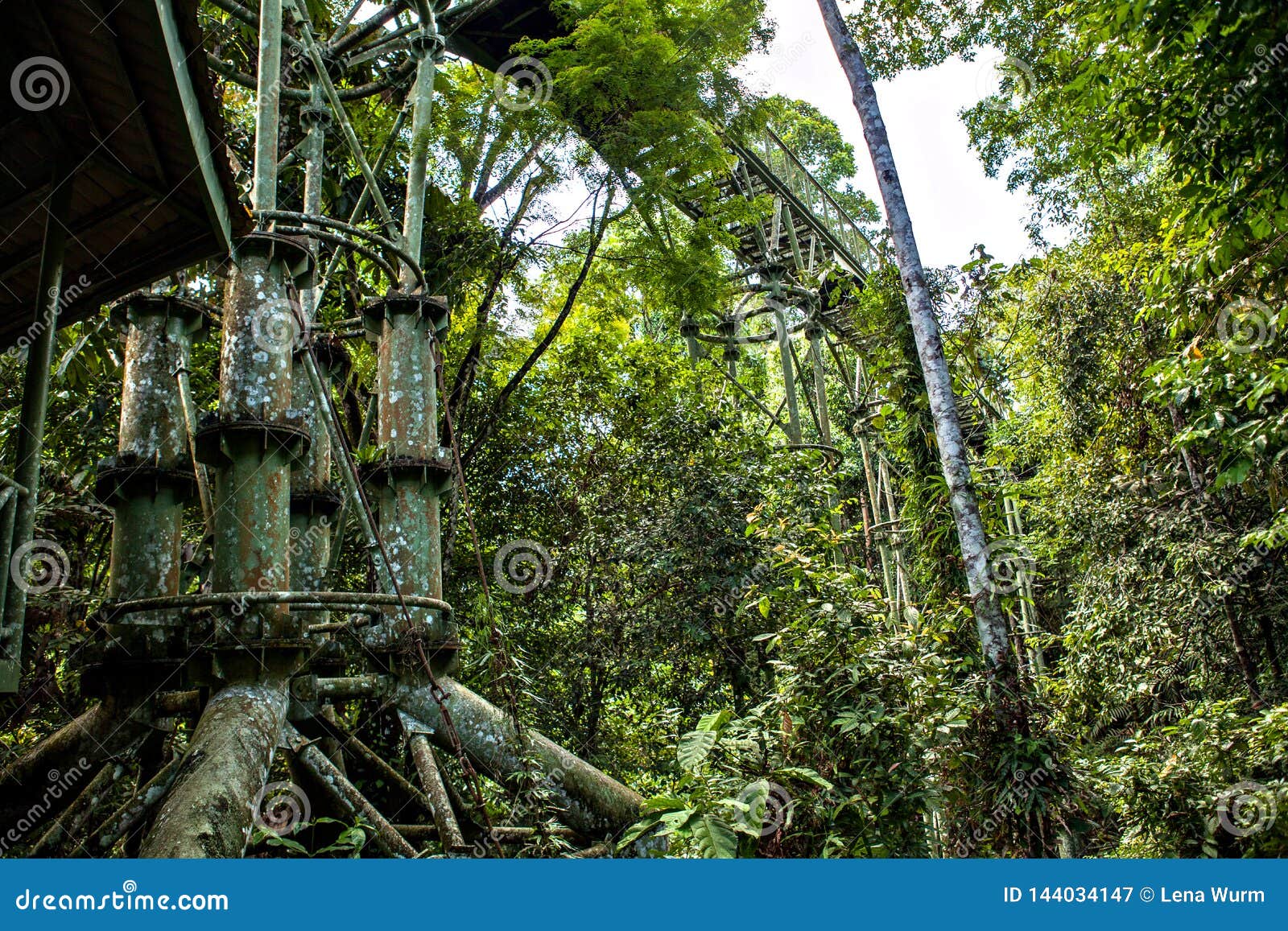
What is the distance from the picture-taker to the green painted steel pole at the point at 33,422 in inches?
152

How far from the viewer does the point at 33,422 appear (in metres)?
3.96

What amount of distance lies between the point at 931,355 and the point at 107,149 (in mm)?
5408

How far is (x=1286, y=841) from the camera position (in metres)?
5.25

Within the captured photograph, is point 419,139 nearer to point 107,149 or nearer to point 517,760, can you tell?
point 107,149

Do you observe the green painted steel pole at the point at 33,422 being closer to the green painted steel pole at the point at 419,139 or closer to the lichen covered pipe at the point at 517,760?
the lichen covered pipe at the point at 517,760

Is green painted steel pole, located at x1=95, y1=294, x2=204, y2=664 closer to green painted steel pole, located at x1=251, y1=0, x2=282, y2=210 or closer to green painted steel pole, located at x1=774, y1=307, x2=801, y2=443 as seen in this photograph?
green painted steel pole, located at x1=251, y1=0, x2=282, y2=210

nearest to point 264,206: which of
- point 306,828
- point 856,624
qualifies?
point 306,828

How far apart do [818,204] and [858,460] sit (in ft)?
24.0

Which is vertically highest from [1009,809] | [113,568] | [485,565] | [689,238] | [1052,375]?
[689,238]

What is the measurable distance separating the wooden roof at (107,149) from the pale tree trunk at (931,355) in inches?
186

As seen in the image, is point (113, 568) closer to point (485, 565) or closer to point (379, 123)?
point (485, 565)

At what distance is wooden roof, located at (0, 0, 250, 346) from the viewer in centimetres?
382

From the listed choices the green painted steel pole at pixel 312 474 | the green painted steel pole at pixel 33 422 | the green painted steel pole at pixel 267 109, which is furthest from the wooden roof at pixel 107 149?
the green painted steel pole at pixel 312 474

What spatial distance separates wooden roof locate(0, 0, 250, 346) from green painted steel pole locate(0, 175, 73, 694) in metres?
0.29
